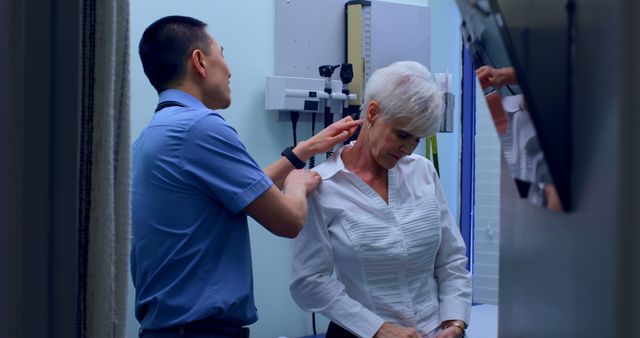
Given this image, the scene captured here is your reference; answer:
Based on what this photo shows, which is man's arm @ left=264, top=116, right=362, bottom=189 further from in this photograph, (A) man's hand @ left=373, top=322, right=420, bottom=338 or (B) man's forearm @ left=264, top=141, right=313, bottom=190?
(A) man's hand @ left=373, top=322, right=420, bottom=338

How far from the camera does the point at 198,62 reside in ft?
5.92

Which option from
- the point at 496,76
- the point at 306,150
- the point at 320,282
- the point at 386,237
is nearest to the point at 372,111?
the point at 306,150

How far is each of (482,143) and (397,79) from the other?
1924 mm

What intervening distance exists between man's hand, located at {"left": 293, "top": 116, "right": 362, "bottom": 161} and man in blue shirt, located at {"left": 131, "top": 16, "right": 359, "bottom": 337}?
0.35m

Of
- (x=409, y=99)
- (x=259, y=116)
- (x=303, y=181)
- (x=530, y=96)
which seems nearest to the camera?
(x=530, y=96)

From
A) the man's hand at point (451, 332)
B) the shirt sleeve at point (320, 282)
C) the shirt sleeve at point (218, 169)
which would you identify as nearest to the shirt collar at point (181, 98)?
the shirt sleeve at point (218, 169)

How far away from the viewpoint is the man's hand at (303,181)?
1.79 meters

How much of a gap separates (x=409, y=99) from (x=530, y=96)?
1334mm

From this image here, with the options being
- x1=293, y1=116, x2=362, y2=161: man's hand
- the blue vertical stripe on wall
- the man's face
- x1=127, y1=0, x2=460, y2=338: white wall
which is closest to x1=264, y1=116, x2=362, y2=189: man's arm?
x1=293, y1=116, x2=362, y2=161: man's hand

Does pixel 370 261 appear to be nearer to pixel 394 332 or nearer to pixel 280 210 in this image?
pixel 394 332

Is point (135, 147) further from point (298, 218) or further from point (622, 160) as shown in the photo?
point (622, 160)

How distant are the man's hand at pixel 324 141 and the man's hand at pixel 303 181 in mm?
113

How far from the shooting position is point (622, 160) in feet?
1.65

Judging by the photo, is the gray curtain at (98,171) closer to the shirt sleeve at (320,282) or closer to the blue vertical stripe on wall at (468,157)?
the shirt sleeve at (320,282)
